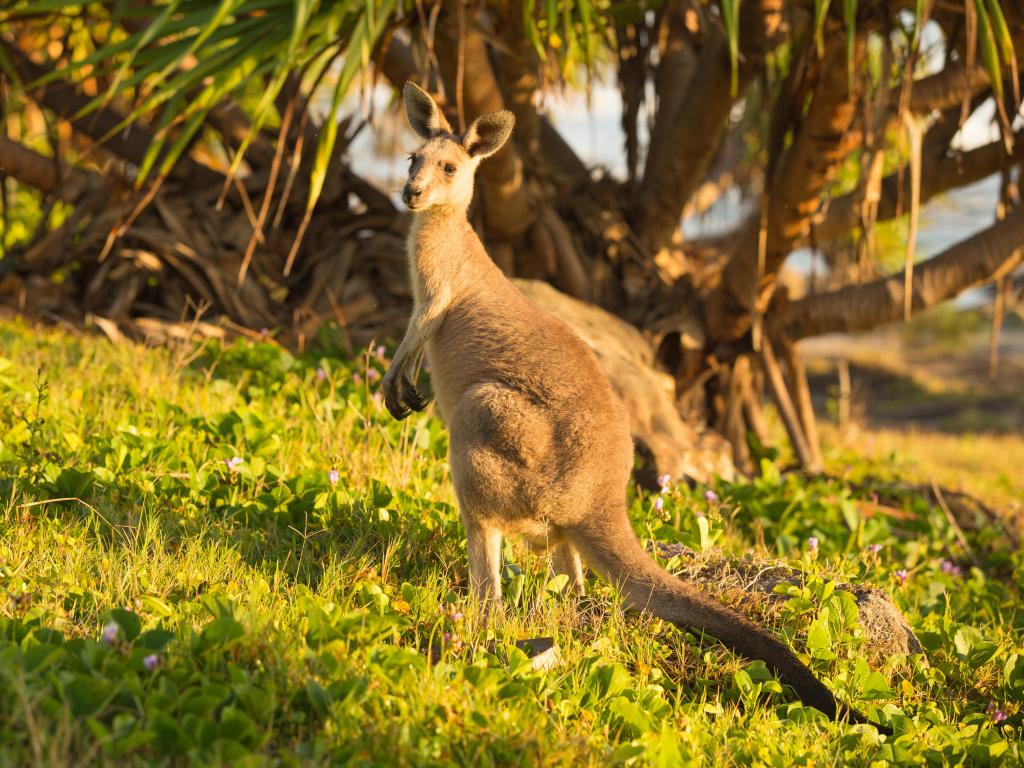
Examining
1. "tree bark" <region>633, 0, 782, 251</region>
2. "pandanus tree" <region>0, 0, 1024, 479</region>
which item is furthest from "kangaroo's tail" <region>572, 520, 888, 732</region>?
"tree bark" <region>633, 0, 782, 251</region>

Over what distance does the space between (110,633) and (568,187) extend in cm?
572

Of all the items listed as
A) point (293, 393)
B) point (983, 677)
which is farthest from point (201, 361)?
point (983, 677)

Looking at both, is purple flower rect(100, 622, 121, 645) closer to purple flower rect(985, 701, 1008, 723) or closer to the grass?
the grass

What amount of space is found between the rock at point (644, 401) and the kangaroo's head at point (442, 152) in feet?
5.03

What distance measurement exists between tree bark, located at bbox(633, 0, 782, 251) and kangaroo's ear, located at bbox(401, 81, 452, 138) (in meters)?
2.31

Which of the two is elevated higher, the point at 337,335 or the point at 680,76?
the point at 680,76

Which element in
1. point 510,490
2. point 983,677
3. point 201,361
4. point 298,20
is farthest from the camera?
point 201,361

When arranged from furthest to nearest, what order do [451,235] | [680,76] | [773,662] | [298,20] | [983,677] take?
[680,76]
[298,20]
[451,235]
[983,677]
[773,662]

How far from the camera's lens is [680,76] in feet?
25.3

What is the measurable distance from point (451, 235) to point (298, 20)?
1305 millimetres

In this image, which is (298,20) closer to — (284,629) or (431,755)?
(284,629)

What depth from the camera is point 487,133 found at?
4305mm

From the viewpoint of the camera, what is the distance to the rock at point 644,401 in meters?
5.74

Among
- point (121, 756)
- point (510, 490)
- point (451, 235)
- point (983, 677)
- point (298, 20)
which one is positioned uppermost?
point (298, 20)
